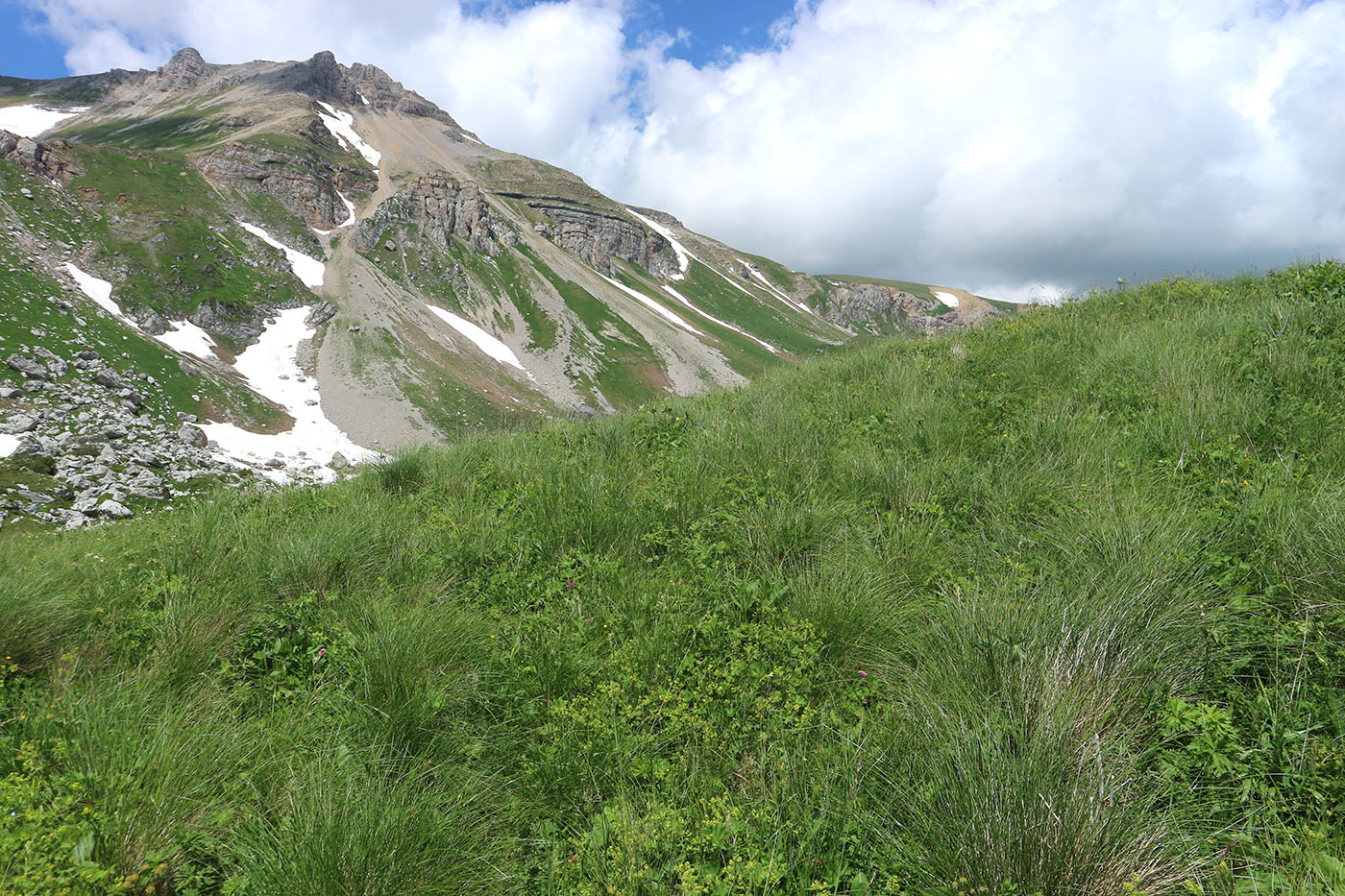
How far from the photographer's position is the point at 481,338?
91.3 metres

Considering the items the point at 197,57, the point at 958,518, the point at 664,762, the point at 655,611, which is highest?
the point at 197,57

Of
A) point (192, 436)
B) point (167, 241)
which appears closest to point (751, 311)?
point (167, 241)

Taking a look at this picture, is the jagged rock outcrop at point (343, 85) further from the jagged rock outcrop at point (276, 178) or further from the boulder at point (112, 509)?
the boulder at point (112, 509)

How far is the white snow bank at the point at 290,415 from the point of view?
42.8 meters

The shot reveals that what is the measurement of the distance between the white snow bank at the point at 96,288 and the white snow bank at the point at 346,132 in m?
95.3

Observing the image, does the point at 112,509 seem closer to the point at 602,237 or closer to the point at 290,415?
the point at 290,415

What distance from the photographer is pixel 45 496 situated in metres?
20.7

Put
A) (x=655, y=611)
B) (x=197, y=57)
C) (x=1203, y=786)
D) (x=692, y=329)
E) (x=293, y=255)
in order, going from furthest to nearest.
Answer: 1. (x=197, y=57)
2. (x=692, y=329)
3. (x=293, y=255)
4. (x=655, y=611)
5. (x=1203, y=786)

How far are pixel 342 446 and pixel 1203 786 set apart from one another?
59.0 m

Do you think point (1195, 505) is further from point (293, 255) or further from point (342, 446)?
Result: point (293, 255)

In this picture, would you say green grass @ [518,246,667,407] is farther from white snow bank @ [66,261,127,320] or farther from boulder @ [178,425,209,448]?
boulder @ [178,425,209,448]

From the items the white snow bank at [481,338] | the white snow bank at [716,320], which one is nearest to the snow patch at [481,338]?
the white snow bank at [481,338]

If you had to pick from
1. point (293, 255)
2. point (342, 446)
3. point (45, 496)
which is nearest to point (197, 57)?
point (293, 255)

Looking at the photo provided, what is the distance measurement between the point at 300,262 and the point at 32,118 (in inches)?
5945
